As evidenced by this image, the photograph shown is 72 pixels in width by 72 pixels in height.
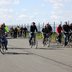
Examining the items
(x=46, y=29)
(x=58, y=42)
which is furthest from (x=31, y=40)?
(x=58, y=42)

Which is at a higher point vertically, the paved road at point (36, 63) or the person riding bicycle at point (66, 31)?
the person riding bicycle at point (66, 31)

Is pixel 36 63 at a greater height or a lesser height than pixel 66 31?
lesser

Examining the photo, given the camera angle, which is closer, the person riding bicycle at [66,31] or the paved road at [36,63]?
the paved road at [36,63]

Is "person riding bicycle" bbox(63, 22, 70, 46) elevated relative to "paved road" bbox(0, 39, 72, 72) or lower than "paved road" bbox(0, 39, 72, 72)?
elevated

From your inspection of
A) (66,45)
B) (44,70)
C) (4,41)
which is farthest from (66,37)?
(44,70)

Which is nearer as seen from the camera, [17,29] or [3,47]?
[3,47]

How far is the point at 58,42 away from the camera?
1334 inches

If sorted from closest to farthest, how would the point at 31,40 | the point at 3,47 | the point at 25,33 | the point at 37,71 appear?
1. the point at 37,71
2. the point at 3,47
3. the point at 31,40
4. the point at 25,33

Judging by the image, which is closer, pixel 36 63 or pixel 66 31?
pixel 36 63

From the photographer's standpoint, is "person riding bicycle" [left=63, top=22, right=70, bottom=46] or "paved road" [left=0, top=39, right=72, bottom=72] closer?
"paved road" [left=0, top=39, right=72, bottom=72]

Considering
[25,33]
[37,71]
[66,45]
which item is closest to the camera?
[37,71]

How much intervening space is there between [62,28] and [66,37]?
62.3 inches

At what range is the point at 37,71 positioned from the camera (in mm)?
13766

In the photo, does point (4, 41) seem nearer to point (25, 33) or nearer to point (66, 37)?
point (66, 37)
